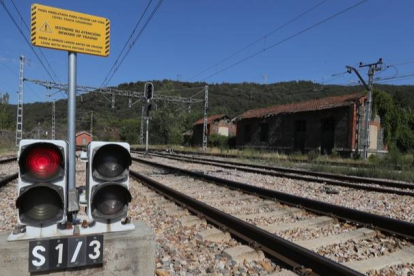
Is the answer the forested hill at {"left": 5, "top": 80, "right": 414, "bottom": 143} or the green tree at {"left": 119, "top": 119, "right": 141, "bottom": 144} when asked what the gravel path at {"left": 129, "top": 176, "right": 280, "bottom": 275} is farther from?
the green tree at {"left": 119, "top": 119, "right": 141, "bottom": 144}

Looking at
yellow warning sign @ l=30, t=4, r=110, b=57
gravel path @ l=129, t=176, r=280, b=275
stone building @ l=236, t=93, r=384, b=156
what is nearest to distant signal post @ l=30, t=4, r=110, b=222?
yellow warning sign @ l=30, t=4, r=110, b=57

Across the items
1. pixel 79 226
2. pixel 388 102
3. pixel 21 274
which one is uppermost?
pixel 388 102

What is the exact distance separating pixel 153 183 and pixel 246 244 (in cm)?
554

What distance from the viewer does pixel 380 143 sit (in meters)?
30.7

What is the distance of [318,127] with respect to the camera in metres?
31.0

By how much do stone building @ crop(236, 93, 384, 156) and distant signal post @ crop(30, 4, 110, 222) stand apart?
27.6m

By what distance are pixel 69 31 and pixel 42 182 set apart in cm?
133

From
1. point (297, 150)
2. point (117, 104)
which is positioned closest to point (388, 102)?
point (297, 150)

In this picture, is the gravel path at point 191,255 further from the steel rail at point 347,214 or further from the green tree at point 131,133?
the green tree at point 131,133

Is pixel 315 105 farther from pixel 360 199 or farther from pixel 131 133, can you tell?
pixel 131 133

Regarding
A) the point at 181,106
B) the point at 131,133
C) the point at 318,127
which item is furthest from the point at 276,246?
the point at 131,133

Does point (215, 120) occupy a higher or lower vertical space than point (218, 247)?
higher

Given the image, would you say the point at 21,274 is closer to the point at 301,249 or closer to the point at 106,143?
the point at 106,143

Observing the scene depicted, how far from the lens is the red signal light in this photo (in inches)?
94.6
